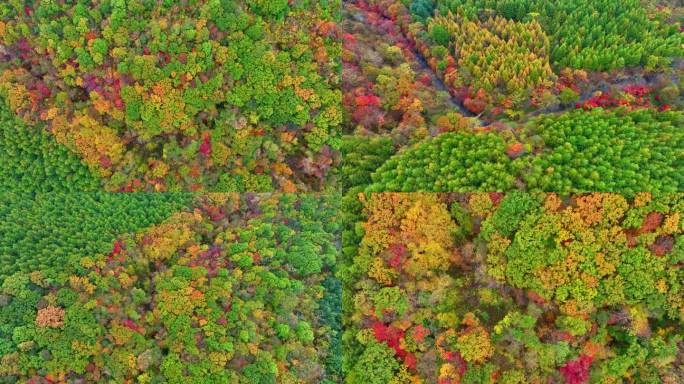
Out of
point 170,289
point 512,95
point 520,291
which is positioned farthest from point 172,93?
point 520,291

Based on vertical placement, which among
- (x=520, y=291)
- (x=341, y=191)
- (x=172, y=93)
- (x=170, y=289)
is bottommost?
(x=170, y=289)

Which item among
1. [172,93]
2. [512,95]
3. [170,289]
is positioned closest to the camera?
[170,289]

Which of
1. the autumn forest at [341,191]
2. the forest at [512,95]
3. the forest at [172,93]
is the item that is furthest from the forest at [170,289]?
the forest at [512,95]

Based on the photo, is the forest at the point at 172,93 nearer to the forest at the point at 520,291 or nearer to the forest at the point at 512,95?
the forest at the point at 512,95

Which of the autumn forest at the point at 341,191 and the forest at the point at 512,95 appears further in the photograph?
the forest at the point at 512,95

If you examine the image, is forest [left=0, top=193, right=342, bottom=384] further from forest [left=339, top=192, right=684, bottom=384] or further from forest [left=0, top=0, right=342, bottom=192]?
forest [left=339, top=192, right=684, bottom=384]

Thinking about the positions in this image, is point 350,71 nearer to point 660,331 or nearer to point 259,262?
point 259,262

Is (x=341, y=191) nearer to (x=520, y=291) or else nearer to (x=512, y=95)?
(x=520, y=291)
